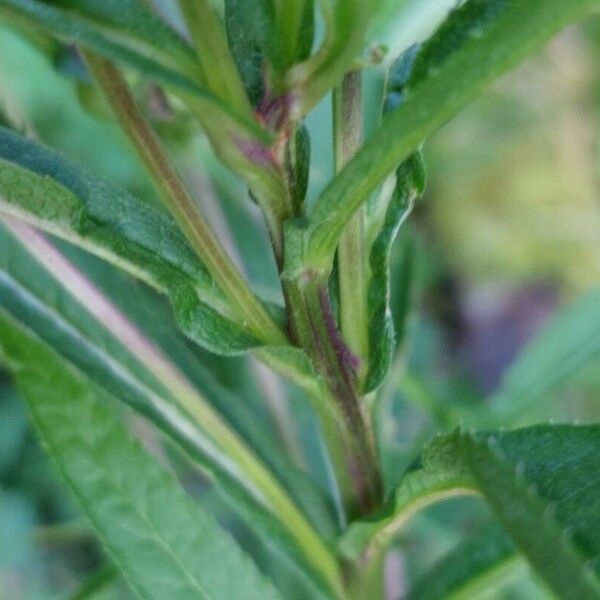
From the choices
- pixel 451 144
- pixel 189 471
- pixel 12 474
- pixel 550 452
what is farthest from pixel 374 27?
pixel 451 144

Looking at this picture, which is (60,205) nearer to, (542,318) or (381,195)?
(381,195)

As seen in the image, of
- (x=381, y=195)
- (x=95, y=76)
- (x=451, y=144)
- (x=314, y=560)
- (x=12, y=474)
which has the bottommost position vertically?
(x=451, y=144)

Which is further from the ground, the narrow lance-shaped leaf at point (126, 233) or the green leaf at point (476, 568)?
the narrow lance-shaped leaf at point (126, 233)

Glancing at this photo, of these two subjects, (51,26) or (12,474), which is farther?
(12,474)

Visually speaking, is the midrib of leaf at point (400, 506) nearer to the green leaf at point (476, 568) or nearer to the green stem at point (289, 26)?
the green leaf at point (476, 568)

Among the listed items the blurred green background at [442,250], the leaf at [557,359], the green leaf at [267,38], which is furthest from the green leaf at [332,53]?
the leaf at [557,359]

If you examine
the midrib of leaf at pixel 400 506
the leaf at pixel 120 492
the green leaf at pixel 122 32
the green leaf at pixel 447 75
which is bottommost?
the midrib of leaf at pixel 400 506

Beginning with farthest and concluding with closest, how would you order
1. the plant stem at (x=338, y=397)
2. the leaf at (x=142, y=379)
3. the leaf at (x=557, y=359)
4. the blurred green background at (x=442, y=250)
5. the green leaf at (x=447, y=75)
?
the blurred green background at (x=442, y=250) → the leaf at (x=557, y=359) → the leaf at (x=142, y=379) → the plant stem at (x=338, y=397) → the green leaf at (x=447, y=75)
